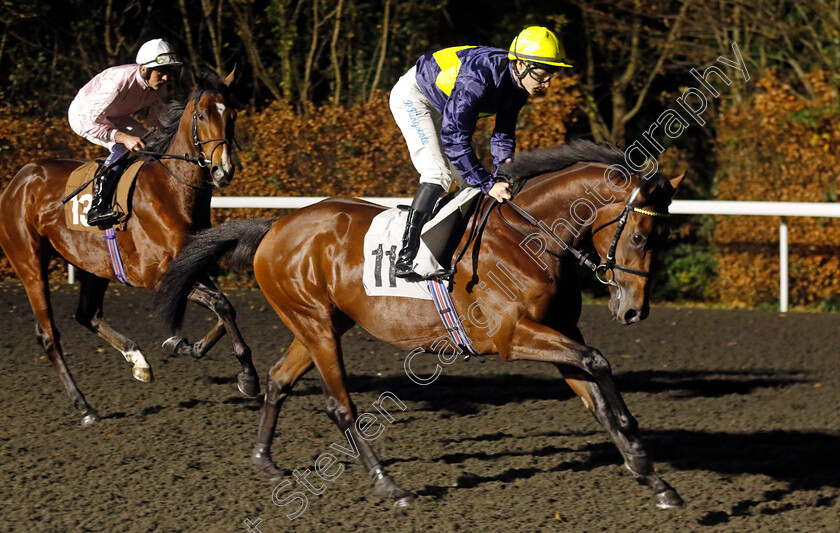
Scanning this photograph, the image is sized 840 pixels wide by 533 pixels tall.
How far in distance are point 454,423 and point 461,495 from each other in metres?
1.19

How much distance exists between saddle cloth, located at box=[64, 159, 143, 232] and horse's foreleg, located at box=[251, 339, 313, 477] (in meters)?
1.68

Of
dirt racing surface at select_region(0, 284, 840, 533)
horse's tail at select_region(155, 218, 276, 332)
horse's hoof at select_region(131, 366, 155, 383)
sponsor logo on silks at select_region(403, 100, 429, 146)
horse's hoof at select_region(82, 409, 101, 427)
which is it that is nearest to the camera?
dirt racing surface at select_region(0, 284, 840, 533)

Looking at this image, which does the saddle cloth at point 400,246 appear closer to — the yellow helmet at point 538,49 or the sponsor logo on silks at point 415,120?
the sponsor logo on silks at point 415,120

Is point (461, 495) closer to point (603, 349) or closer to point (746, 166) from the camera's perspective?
point (603, 349)

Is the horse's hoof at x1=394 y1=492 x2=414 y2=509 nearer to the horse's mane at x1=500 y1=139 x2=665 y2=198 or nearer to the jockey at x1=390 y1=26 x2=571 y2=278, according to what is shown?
the jockey at x1=390 y1=26 x2=571 y2=278

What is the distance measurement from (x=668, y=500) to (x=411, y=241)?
4.96ft

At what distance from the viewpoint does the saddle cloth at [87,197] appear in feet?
18.7

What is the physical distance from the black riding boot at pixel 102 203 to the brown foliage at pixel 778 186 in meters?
6.30

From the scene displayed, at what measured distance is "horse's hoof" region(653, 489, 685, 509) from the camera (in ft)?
12.9

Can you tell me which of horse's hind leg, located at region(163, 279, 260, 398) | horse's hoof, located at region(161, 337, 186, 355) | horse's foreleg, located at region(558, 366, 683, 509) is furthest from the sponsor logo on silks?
horse's hoof, located at region(161, 337, 186, 355)

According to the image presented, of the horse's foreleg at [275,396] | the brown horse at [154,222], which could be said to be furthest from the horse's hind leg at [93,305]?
the horse's foreleg at [275,396]

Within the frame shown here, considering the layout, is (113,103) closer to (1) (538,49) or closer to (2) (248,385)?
(2) (248,385)

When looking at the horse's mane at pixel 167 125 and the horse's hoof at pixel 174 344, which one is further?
the horse's mane at pixel 167 125

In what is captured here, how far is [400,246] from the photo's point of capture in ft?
14.0
